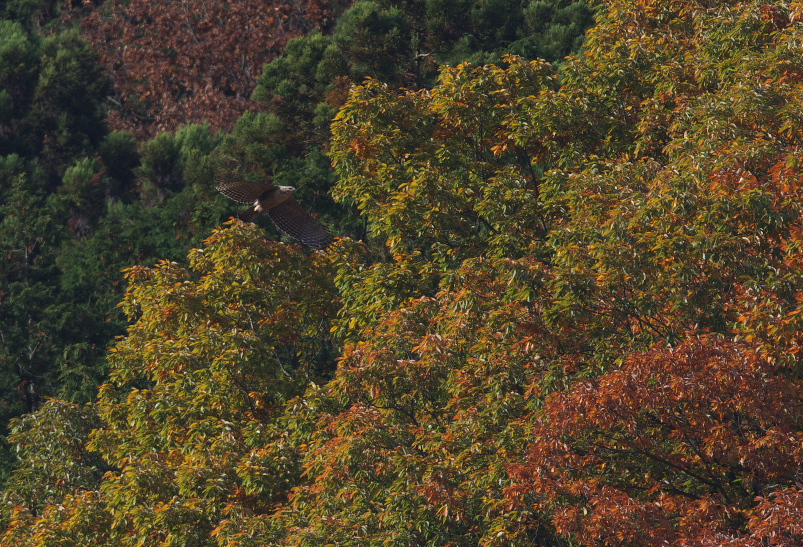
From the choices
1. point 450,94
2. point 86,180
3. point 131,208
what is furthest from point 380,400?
point 86,180

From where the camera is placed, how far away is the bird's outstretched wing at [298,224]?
1608 cm

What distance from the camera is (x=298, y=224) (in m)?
16.3

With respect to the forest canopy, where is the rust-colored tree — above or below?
below

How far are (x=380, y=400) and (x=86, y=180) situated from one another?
27161 millimetres

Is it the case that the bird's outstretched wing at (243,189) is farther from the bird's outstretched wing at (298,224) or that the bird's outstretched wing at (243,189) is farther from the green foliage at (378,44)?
the green foliage at (378,44)

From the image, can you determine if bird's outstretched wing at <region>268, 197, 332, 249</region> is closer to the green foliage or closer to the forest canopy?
the forest canopy

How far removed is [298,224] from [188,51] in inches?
1404

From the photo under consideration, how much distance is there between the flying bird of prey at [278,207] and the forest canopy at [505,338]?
0.28 m

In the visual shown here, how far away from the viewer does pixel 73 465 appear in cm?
1717

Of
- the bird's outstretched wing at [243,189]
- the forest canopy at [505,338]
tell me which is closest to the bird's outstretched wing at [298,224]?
the forest canopy at [505,338]

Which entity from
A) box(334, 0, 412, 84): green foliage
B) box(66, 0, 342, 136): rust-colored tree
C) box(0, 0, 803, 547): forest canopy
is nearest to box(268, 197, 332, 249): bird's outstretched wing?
box(0, 0, 803, 547): forest canopy

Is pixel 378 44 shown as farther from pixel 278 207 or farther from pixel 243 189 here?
pixel 243 189

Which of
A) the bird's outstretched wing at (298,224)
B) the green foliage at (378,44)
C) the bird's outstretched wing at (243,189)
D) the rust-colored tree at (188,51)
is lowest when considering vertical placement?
the rust-colored tree at (188,51)

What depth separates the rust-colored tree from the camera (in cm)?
4841
